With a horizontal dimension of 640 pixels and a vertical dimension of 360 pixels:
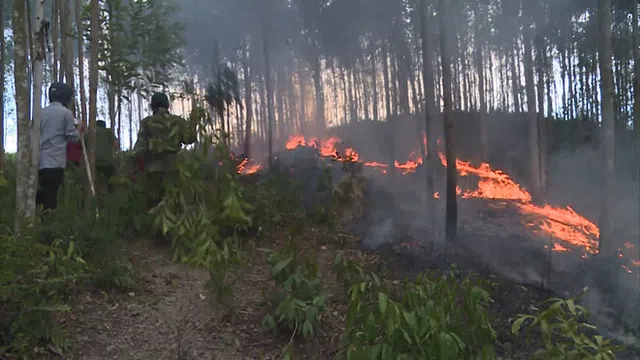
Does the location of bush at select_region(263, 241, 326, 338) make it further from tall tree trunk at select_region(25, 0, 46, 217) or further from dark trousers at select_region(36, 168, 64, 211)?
dark trousers at select_region(36, 168, 64, 211)

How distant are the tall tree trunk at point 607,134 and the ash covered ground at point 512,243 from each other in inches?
17.5

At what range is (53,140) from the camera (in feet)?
13.1

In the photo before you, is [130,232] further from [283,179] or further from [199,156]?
[283,179]

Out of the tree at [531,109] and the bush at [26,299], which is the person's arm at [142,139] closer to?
the bush at [26,299]

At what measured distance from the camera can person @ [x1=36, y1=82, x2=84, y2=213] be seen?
13.0 ft

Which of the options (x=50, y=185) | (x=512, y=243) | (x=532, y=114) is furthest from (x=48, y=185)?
(x=532, y=114)

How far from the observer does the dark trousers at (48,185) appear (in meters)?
4.02

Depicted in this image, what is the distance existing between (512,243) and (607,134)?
2.18 meters

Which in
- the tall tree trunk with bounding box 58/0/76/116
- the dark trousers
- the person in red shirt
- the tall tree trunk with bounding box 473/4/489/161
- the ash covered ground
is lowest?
the ash covered ground

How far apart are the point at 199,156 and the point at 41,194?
1386 mm

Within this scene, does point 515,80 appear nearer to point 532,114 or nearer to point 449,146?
point 532,114

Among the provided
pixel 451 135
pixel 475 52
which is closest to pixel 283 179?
pixel 451 135

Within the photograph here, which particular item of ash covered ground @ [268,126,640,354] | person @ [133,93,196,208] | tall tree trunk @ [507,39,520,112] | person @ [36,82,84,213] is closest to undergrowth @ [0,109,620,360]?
person @ [133,93,196,208]

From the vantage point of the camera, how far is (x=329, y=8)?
1470 centimetres
